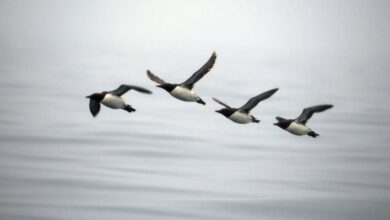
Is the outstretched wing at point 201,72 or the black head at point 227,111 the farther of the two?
the black head at point 227,111

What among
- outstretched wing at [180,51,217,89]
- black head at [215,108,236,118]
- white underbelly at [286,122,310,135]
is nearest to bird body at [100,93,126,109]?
outstretched wing at [180,51,217,89]

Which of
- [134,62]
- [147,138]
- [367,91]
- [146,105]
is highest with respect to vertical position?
[134,62]

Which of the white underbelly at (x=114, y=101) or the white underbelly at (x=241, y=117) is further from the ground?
the white underbelly at (x=241, y=117)

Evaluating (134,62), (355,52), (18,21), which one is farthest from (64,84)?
(18,21)

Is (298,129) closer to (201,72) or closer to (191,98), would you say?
Answer: (191,98)

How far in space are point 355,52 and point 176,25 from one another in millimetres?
50987

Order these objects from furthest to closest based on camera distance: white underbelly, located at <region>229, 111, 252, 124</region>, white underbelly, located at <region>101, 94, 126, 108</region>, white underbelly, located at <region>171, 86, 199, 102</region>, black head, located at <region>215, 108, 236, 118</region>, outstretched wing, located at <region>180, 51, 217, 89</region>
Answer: black head, located at <region>215, 108, 236, 118</region>, white underbelly, located at <region>229, 111, 252, 124</region>, white underbelly, located at <region>171, 86, 199, 102</region>, white underbelly, located at <region>101, 94, 126, 108</region>, outstretched wing, located at <region>180, 51, 217, 89</region>

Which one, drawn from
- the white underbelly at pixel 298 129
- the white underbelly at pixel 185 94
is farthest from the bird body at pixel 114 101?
the white underbelly at pixel 298 129

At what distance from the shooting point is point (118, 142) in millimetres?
29906

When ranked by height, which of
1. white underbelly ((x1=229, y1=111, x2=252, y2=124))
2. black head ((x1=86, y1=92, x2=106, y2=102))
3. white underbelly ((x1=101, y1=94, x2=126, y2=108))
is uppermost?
white underbelly ((x1=229, y1=111, x2=252, y2=124))

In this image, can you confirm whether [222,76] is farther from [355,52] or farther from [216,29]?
[216,29]

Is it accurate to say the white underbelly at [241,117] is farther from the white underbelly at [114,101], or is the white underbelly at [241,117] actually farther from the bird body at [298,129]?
the white underbelly at [114,101]

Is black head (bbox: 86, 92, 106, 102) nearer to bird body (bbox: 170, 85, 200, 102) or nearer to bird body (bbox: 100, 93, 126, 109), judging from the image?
bird body (bbox: 100, 93, 126, 109)

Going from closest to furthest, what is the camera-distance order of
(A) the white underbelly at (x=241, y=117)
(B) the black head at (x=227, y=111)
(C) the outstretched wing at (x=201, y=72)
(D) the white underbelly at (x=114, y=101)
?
(C) the outstretched wing at (x=201, y=72), (D) the white underbelly at (x=114, y=101), (A) the white underbelly at (x=241, y=117), (B) the black head at (x=227, y=111)
